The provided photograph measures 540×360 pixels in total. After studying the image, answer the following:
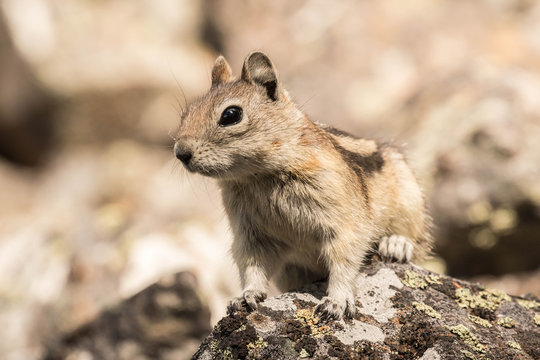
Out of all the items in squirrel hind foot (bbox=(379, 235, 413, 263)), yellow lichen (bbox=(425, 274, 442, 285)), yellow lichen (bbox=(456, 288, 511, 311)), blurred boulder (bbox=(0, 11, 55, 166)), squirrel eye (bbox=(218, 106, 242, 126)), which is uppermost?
blurred boulder (bbox=(0, 11, 55, 166))

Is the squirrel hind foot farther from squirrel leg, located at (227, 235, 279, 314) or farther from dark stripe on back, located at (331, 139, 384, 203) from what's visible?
squirrel leg, located at (227, 235, 279, 314)

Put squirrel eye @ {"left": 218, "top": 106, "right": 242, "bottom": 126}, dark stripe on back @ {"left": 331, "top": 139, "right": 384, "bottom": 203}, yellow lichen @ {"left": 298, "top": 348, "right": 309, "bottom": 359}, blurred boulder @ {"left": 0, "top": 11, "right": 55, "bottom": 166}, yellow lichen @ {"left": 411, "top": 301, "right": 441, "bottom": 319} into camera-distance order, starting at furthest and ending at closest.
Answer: blurred boulder @ {"left": 0, "top": 11, "right": 55, "bottom": 166}
dark stripe on back @ {"left": 331, "top": 139, "right": 384, "bottom": 203}
squirrel eye @ {"left": 218, "top": 106, "right": 242, "bottom": 126}
yellow lichen @ {"left": 411, "top": 301, "right": 441, "bottom": 319}
yellow lichen @ {"left": 298, "top": 348, "right": 309, "bottom": 359}

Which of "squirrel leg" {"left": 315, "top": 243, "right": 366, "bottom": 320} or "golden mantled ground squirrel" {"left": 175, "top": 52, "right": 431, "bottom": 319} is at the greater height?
"golden mantled ground squirrel" {"left": 175, "top": 52, "right": 431, "bottom": 319}

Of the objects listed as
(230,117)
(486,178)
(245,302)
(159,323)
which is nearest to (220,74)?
(230,117)

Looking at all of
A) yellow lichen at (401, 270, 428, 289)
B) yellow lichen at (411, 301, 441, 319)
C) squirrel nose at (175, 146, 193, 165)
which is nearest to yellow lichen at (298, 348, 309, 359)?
yellow lichen at (411, 301, 441, 319)

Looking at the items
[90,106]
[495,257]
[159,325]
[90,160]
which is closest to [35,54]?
[90,106]

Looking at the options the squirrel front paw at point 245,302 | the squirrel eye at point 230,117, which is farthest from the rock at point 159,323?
the squirrel eye at point 230,117

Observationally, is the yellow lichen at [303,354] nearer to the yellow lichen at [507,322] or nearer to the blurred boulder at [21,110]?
the yellow lichen at [507,322]
